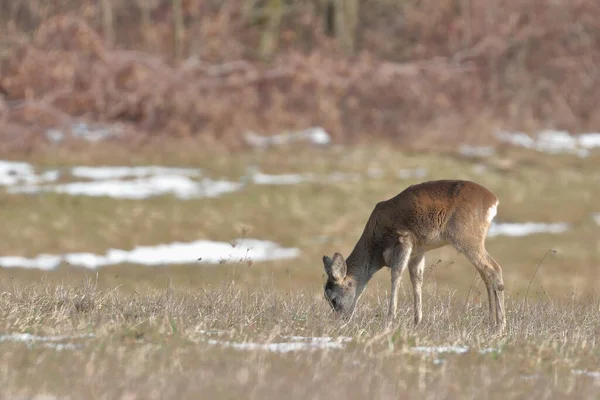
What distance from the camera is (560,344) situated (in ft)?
26.1

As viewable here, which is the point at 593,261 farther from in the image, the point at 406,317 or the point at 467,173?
the point at 406,317

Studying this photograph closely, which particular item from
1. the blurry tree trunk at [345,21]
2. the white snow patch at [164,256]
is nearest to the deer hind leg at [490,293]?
the white snow patch at [164,256]

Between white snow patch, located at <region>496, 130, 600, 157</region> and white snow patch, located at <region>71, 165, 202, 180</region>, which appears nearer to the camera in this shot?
white snow patch, located at <region>71, 165, 202, 180</region>

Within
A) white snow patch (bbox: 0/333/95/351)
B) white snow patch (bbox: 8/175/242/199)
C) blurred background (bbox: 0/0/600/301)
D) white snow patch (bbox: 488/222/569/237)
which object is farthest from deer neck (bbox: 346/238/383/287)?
white snow patch (bbox: 8/175/242/199)

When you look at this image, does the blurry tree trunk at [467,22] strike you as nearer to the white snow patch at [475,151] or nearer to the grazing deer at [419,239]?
the white snow patch at [475,151]

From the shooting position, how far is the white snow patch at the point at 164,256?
18.0 m

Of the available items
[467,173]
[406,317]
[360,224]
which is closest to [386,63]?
[467,173]

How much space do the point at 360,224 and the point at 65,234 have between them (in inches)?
234

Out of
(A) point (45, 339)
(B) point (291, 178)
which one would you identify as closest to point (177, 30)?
(B) point (291, 178)

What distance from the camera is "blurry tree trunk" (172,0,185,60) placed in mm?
33750

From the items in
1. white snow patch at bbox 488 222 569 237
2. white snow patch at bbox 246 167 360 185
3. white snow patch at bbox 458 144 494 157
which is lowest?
white snow patch at bbox 488 222 569 237

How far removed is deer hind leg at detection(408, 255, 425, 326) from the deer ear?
2.24ft

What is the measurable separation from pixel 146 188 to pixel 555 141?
13.0 meters

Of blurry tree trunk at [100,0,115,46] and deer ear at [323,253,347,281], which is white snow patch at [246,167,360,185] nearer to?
blurry tree trunk at [100,0,115,46]
